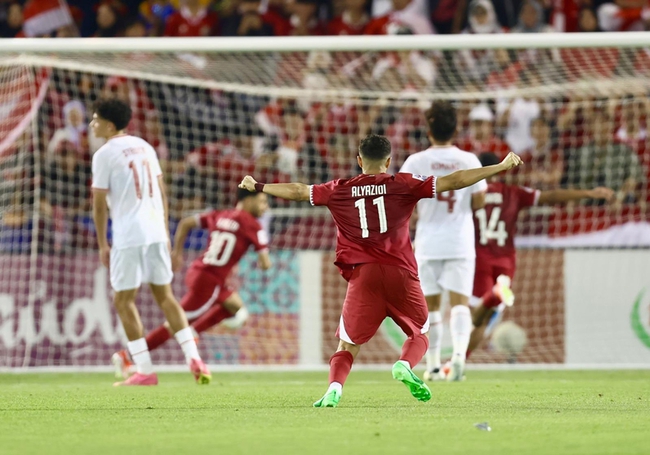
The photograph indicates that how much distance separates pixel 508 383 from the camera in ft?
29.9

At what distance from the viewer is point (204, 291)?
10961mm

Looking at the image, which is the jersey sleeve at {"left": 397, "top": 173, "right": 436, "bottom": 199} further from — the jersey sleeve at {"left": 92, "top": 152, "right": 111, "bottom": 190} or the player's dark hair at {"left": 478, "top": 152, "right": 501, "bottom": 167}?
the player's dark hair at {"left": 478, "top": 152, "right": 501, "bottom": 167}

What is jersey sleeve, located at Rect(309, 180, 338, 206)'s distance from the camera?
22.1 feet

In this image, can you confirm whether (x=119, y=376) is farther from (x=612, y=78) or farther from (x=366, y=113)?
(x=612, y=78)

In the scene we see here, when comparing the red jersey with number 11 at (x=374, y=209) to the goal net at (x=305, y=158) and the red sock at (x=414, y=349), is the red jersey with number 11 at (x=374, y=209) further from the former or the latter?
the goal net at (x=305, y=158)

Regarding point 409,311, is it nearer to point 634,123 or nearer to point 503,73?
point 634,123

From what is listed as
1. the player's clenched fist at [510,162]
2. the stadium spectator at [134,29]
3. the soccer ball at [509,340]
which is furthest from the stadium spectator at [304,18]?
the player's clenched fist at [510,162]

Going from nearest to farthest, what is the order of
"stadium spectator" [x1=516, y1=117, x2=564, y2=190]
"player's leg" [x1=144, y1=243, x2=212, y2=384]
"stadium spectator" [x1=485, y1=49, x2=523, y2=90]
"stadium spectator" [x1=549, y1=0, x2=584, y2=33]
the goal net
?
"player's leg" [x1=144, y1=243, x2=212, y2=384] → the goal net → "stadium spectator" [x1=516, y1=117, x2=564, y2=190] → "stadium spectator" [x1=485, y1=49, x2=523, y2=90] → "stadium spectator" [x1=549, y1=0, x2=584, y2=33]

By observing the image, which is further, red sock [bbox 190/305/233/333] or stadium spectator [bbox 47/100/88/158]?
stadium spectator [bbox 47/100/88/158]

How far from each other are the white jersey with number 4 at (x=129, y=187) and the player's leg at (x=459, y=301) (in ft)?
7.37

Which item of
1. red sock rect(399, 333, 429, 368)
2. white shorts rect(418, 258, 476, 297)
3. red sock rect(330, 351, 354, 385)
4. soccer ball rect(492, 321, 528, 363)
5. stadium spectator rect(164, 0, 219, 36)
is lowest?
soccer ball rect(492, 321, 528, 363)

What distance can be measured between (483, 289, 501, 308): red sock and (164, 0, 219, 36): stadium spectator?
723 centimetres

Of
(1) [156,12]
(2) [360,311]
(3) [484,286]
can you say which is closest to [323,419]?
(2) [360,311]

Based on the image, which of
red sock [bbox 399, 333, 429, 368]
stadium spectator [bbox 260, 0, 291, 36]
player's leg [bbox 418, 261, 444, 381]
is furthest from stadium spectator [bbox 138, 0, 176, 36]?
red sock [bbox 399, 333, 429, 368]
